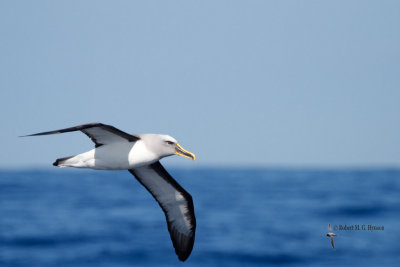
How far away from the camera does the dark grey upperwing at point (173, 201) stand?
13.2 metres

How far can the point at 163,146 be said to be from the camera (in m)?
10.8

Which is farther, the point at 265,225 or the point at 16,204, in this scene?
the point at 16,204

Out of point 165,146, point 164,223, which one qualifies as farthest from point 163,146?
point 164,223

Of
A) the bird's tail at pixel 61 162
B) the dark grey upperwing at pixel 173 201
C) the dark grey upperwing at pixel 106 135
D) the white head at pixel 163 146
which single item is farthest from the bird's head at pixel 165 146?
the dark grey upperwing at pixel 173 201

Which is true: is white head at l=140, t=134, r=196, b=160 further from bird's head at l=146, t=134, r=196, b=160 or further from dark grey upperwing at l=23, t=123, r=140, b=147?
dark grey upperwing at l=23, t=123, r=140, b=147

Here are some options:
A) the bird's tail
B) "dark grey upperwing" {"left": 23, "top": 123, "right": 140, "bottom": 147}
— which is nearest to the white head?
"dark grey upperwing" {"left": 23, "top": 123, "right": 140, "bottom": 147}

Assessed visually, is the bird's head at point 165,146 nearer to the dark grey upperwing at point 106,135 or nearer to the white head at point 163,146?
the white head at point 163,146

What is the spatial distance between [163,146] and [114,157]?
0.92 metres

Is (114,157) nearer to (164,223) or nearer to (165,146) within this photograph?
(165,146)

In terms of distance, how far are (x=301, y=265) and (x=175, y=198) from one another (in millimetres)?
33156

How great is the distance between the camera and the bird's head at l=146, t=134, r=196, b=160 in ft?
35.1

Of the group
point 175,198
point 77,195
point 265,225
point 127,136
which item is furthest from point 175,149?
point 77,195

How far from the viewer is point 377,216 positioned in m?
67.2

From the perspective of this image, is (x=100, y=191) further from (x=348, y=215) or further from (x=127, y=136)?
(x=127, y=136)
